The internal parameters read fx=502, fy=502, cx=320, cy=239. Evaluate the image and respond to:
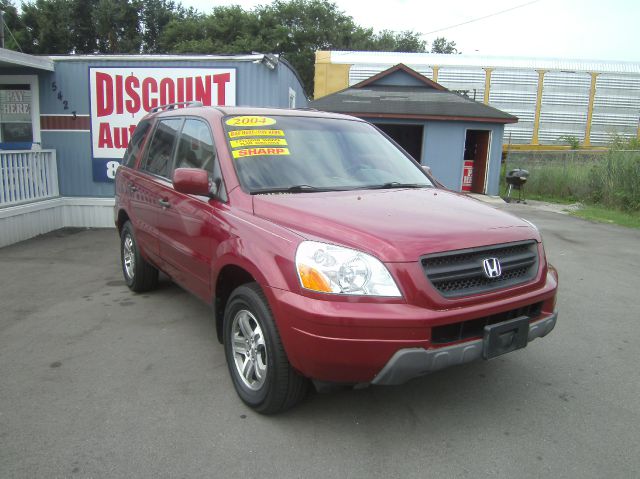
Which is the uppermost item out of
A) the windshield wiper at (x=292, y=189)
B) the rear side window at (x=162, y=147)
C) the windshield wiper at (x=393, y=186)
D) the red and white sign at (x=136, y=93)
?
the red and white sign at (x=136, y=93)

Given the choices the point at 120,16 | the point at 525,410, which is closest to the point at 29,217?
the point at 525,410

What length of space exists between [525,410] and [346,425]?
1.15m

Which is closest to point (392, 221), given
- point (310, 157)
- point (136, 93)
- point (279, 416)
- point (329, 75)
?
point (310, 157)

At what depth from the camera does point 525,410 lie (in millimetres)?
3156

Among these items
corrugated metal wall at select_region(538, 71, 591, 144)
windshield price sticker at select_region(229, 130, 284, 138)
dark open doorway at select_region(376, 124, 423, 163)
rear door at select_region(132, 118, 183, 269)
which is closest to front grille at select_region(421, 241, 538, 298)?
windshield price sticker at select_region(229, 130, 284, 138)

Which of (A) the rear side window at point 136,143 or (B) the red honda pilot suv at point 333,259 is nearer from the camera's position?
(B) the red honda pilot suv at point 333,259

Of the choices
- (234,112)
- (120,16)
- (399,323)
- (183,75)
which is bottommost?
(399,323)

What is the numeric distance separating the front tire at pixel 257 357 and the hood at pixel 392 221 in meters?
0.51

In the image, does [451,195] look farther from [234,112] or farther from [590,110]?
[590,110]

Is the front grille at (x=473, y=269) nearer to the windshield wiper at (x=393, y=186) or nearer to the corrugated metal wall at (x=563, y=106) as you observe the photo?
the windshield wiper at (x=393, y=186)

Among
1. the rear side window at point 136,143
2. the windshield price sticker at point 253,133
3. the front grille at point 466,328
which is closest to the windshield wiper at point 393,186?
the windshield price sticker at point 253,133

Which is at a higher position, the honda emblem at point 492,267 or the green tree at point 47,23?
the green tree at point 47,23

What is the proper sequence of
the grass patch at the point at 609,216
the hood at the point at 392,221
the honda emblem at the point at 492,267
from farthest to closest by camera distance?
the grass patch at the point at 609,216, the honda emblem at the point at 492,267, the hood at the point at 392,221

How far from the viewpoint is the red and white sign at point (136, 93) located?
9.01 metres
